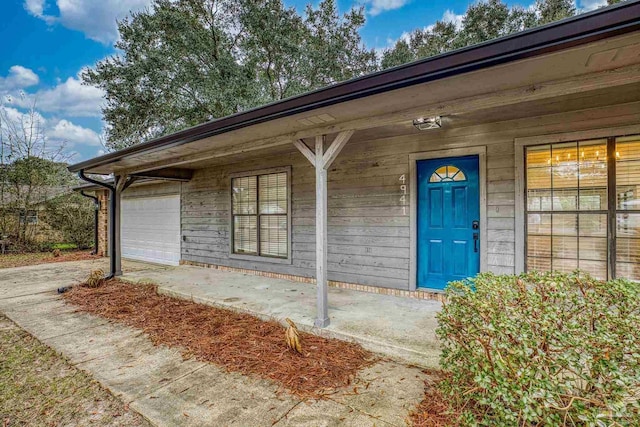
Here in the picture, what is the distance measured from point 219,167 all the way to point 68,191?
9.74 metres

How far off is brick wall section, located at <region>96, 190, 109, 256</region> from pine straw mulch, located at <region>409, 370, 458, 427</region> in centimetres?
1113

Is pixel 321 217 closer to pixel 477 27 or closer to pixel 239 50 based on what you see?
pixel 239 50

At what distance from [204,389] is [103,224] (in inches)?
405

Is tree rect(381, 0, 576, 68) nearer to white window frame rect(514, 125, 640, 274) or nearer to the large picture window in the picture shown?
white window frame rect(514, 125, 640, 274)

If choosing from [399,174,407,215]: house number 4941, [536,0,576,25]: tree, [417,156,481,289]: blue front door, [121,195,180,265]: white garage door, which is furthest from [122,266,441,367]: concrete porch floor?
[536,0,576,25]: tree

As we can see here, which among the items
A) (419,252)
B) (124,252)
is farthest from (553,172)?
(124,252)

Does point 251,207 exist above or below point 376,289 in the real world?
above

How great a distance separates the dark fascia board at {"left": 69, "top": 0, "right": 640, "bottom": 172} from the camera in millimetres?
1573

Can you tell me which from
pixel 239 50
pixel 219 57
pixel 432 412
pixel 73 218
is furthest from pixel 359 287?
pixel 73 218

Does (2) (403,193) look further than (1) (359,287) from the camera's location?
No

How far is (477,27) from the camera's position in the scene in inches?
377

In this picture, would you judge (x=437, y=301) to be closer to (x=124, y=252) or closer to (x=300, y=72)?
(x=300, y=72)

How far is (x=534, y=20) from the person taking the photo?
910 cm

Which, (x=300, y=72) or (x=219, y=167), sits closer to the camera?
(x=219, y=167)
